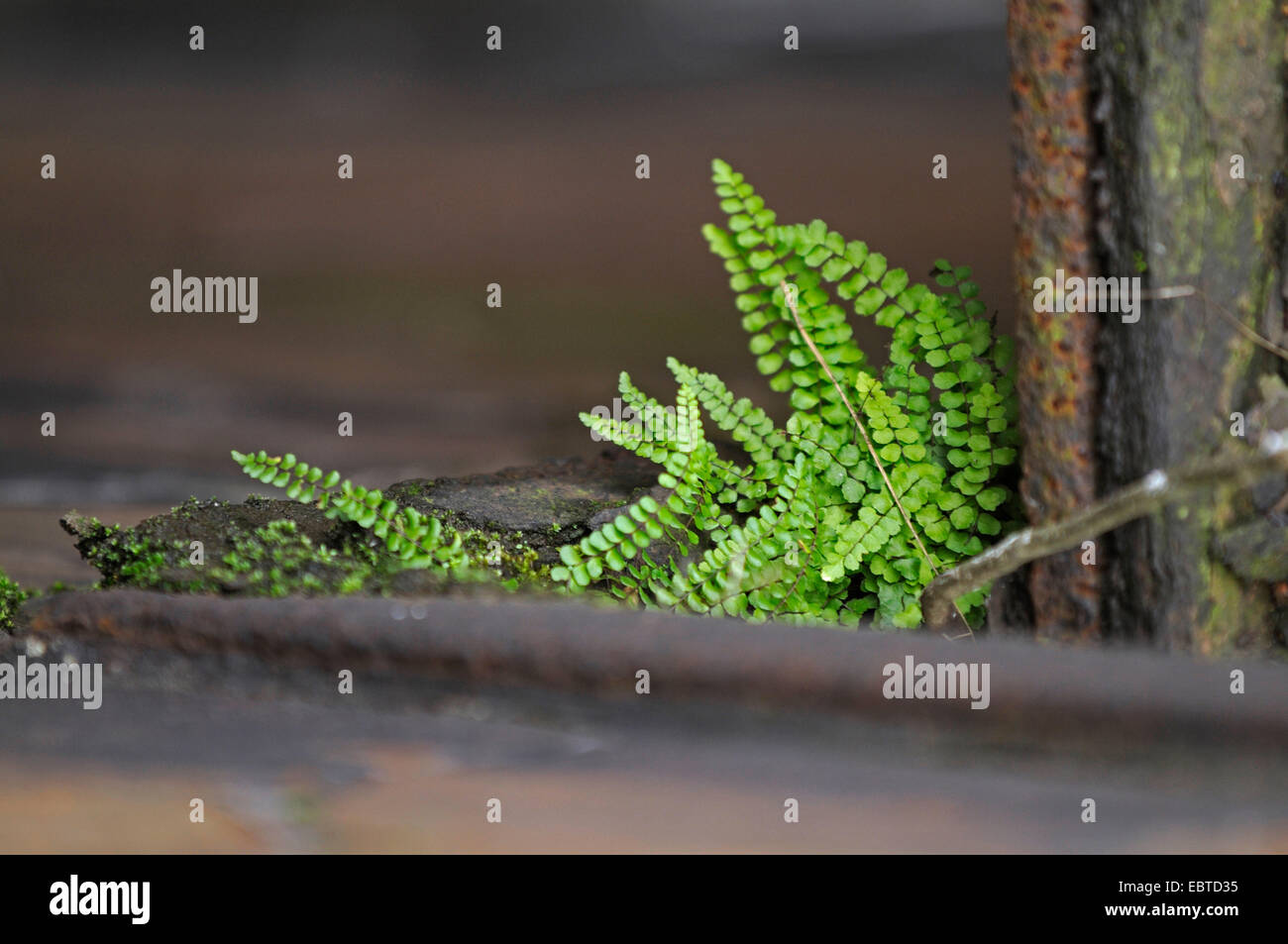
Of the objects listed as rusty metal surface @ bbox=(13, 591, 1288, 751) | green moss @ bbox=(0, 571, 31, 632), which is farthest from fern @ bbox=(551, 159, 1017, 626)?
green moss @ bbox=(0, 571, 31, 632)

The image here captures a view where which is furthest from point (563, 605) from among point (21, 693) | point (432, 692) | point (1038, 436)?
point (1038, 436)

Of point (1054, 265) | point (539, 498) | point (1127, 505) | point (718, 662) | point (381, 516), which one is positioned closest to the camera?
point (718, 662)

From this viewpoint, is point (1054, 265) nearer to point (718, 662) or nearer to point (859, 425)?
point (859, 425)

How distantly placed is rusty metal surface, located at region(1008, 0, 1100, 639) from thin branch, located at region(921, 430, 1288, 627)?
6 cm

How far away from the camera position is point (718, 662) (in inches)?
44.3

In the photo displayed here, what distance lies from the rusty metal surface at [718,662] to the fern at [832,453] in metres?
0.87

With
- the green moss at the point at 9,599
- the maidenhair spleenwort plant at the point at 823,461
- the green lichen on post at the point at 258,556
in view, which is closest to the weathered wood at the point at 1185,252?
the maidenhair spleenwort plant at the point at 823,461

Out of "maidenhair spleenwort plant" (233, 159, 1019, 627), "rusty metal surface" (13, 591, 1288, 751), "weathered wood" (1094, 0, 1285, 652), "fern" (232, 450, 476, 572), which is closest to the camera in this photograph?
"rusty metal surface" (13, 591, 1288, 751)

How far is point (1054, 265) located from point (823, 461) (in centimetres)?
77

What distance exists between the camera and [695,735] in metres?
1.13

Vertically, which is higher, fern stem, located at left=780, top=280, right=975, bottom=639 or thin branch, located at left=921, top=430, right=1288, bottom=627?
fern stem, located at left=780, top=280, right=975, bottom=639

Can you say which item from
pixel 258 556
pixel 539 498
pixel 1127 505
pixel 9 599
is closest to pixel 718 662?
pixel 1127 505

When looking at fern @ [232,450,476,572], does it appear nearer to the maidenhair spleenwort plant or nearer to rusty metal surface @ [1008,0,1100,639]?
the maidenhair spleenwort plant

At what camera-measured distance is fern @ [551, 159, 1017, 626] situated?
7.20ft
